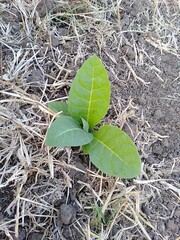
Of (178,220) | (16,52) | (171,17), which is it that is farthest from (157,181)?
(171,17)

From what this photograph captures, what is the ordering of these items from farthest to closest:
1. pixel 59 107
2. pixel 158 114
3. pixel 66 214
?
1. pixel 158 114
2. pixel 59 107
3. pixel 66 214

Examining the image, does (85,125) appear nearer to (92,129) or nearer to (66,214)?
(92,129)

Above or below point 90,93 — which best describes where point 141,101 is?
below

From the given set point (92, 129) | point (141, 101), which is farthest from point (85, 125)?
point (141, 101)

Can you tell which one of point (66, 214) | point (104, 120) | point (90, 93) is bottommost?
point (66, 214)

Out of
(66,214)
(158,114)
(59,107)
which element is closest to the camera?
(66,214)

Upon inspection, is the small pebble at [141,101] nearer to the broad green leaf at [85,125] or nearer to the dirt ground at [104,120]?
the dirt ground at [104,120]

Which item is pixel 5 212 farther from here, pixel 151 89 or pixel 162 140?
pixel 151 89

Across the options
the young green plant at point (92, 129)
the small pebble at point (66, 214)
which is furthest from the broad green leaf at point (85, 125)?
the small pebble at point (66, 214)
